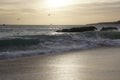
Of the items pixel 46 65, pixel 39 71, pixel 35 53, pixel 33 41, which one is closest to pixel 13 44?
pixel 33 41

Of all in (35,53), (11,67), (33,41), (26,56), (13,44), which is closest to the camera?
(11,67)

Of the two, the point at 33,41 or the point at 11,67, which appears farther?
the point at 33,41

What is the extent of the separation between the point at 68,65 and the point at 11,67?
2.22 m

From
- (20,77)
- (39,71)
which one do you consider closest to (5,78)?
(20,77)

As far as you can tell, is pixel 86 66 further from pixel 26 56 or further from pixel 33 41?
pixel 33 41

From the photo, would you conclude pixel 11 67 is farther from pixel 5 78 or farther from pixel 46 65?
pixel 5 78

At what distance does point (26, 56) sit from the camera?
51.5ft

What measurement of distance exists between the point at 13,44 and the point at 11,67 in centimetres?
998

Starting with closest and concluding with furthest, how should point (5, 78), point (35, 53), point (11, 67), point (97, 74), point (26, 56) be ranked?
point (5, 78) → point (97, 74) → point (11, 67) → point (26, 56) → point (35, 53)

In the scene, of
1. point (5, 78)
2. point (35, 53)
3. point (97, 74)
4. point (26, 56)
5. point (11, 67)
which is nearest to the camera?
point (5, 78)

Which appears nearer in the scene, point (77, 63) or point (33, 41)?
point (77, 63)

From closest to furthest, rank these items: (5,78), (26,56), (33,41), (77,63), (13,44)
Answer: (5,78) < (77,63) < (26,56) < (13,44) < (33,41)

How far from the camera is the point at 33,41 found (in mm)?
22906

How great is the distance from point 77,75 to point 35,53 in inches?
281
